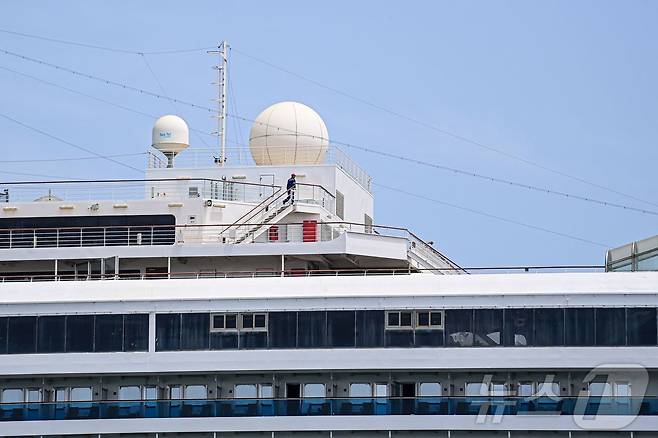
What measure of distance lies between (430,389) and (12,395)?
11927mm

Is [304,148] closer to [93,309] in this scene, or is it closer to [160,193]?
[160,193]

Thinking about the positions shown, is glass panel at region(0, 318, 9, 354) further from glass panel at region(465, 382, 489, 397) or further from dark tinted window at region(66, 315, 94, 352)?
glass panel at region(465, 382, 489, 397)

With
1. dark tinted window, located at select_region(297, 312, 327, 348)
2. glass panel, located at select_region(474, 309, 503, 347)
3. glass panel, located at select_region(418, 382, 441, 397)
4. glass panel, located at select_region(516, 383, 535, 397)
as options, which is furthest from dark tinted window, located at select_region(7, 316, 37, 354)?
glass panel, located at select_region(516, 383, 535, 397)

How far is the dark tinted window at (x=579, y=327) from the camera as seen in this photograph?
4188cm

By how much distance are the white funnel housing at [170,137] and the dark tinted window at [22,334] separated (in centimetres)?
1626

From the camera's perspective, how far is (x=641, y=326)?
41781 millimetres

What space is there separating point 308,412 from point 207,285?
4.75m

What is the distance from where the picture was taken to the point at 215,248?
48.0 m

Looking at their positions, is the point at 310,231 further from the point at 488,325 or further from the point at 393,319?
the point at 488,325

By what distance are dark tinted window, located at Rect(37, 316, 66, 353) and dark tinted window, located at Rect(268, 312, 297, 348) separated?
234 inches

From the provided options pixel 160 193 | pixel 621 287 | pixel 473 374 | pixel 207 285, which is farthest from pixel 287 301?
pixel 160 193

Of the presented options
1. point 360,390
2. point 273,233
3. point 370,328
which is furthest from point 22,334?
point 273,233

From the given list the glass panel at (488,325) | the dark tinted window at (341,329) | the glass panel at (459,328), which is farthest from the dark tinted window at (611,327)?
the dark tinted window at (341,329)

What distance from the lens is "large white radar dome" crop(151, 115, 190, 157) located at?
59375mm
